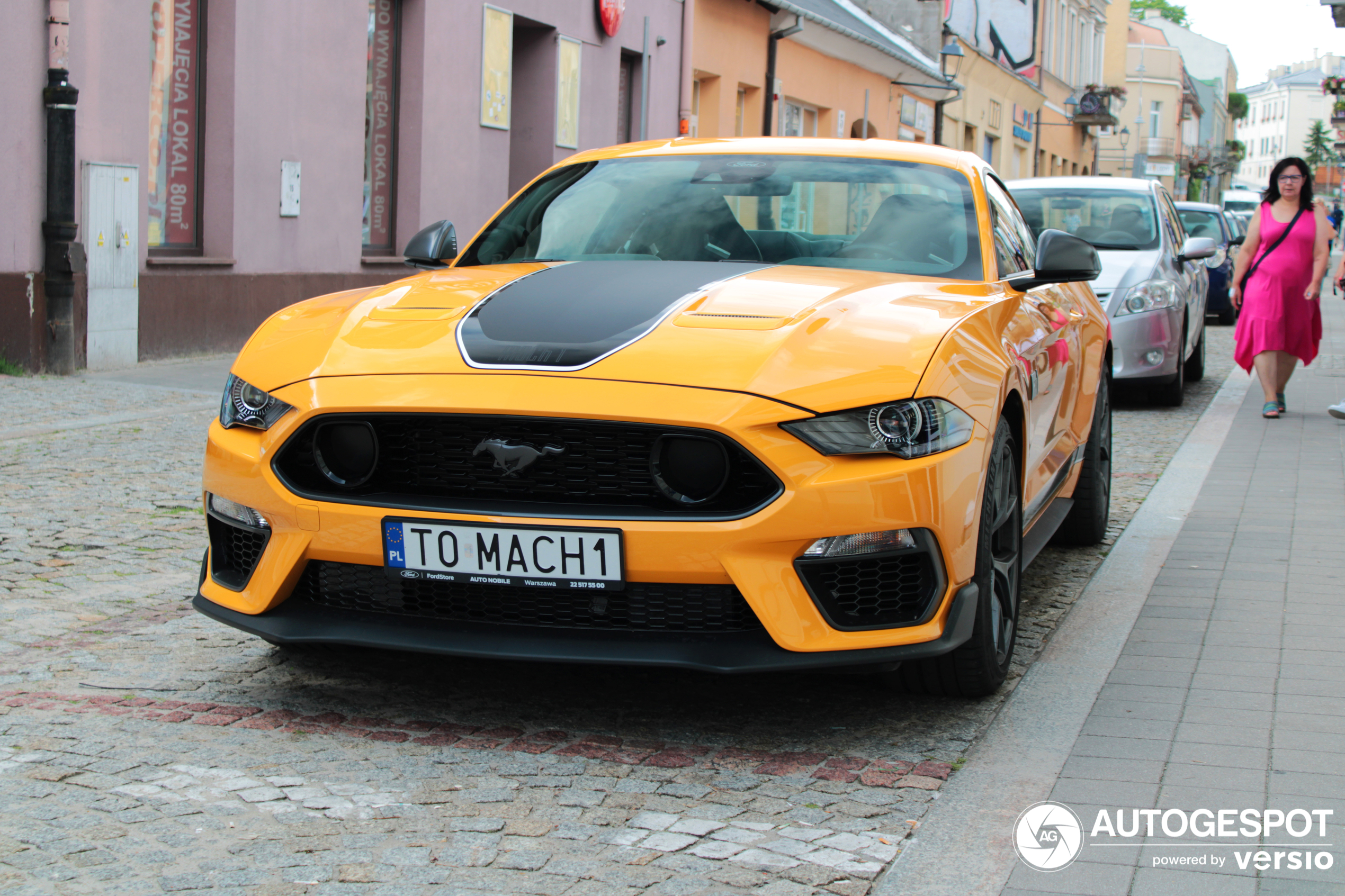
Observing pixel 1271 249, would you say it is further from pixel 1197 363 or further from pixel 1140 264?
pixel 1197 363

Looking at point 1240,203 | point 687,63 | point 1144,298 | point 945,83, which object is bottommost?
point 1144,298

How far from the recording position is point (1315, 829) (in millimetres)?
3205

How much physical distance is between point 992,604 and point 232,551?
189 centimetres

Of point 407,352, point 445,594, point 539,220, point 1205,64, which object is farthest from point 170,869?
point 1205,64

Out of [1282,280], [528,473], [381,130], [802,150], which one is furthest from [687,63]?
[528,473]

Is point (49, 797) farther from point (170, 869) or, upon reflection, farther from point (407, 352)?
point (407, 352)

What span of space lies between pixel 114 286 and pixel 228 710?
25.7ft

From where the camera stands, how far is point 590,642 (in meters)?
3.50

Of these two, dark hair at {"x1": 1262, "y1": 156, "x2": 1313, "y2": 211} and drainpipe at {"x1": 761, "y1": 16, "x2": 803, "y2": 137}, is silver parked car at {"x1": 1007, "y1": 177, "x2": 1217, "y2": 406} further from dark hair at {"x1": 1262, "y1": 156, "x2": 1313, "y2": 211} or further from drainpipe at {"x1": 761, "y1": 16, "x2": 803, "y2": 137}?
drainpipe at {"x1": 761, "y1": 16, "x2": 803, "y2": 137}

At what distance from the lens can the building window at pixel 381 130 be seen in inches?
585

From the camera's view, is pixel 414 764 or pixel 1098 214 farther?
pixel 1098 214

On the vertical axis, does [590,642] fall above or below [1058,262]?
below

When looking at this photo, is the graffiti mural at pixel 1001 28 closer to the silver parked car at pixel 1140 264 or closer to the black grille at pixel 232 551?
the silver parked car at pixel 1140 264

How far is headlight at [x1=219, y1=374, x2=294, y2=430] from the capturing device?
3.73 metres
